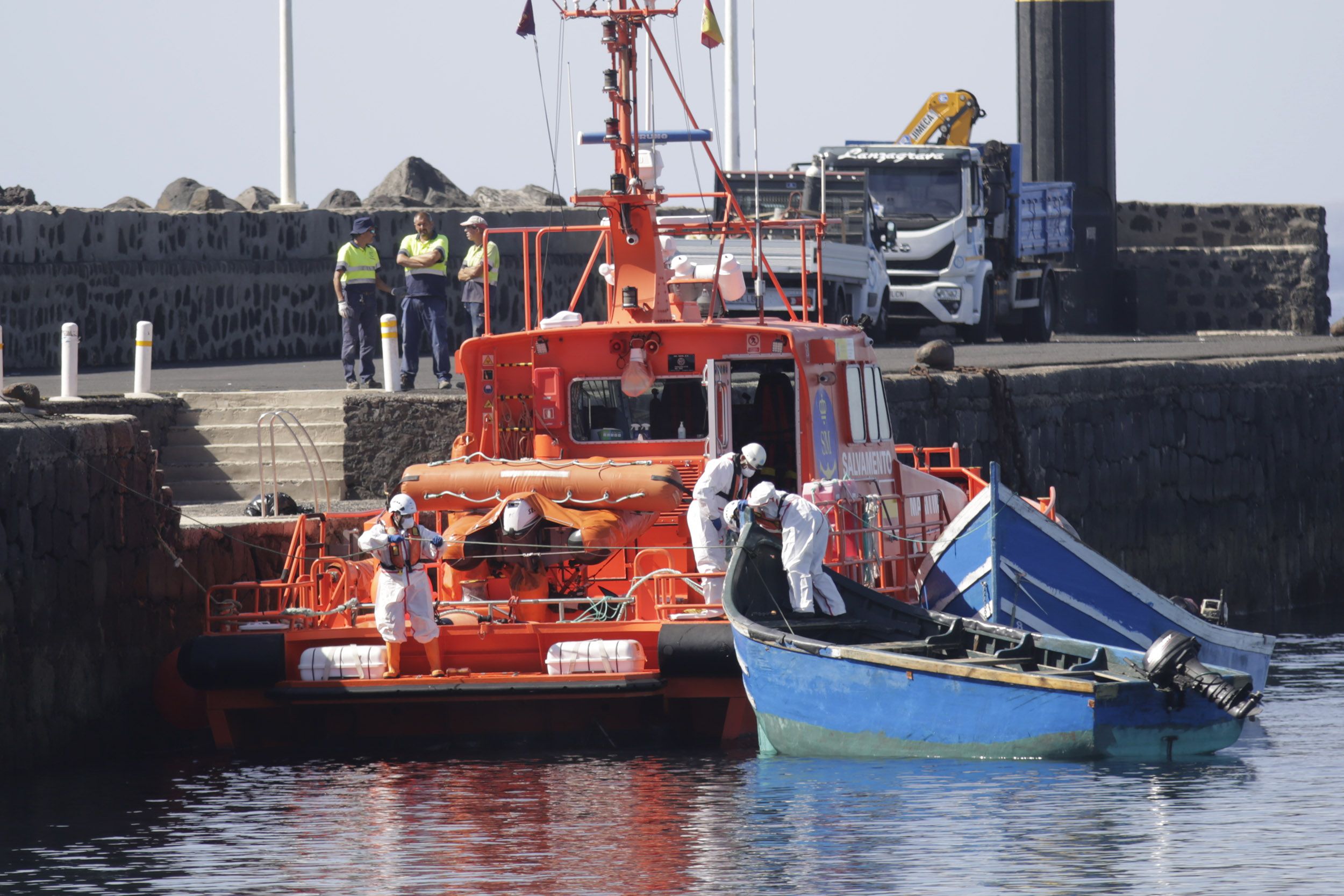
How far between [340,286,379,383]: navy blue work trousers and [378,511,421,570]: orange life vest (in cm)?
735

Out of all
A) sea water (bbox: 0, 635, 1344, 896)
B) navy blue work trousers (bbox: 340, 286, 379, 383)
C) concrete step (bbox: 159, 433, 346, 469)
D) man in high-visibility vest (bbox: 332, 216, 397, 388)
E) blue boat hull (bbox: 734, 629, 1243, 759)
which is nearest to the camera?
sea water (bbox: 0, 635, 1344, 896)

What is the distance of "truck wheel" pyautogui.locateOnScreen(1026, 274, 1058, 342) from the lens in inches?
1302

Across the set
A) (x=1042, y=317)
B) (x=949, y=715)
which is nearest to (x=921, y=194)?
(x=1042, y=317)

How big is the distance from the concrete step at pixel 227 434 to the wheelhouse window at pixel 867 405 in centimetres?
510

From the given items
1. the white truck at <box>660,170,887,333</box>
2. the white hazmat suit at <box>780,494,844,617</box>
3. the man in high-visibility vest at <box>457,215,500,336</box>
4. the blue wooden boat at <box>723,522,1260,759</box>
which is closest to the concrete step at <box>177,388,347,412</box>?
the man in high-visibility vest at <box>457,215,500,336</box>

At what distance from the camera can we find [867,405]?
14641mm

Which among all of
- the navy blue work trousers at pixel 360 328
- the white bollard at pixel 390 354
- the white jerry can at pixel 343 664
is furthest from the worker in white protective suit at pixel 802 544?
the navy blue work trousers at pixel 360 328

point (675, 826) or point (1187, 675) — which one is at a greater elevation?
point (1187, 675)

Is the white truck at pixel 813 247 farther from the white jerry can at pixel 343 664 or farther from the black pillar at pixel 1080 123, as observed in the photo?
the white jerry can at pixel 343 664

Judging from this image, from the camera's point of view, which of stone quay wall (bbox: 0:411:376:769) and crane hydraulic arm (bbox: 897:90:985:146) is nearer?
stone quay wall (bbox: 0:411:376:769)

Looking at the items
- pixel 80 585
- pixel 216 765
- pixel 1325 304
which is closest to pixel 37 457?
pixel 80 585

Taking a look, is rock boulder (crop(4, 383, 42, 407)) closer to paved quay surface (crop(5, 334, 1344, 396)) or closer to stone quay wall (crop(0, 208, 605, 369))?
paved quay surface (crop(5, 334, 1344, 396))

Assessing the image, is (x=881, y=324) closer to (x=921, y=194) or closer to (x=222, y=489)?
(x=921, y=194)

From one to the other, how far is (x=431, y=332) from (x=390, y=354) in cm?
77
